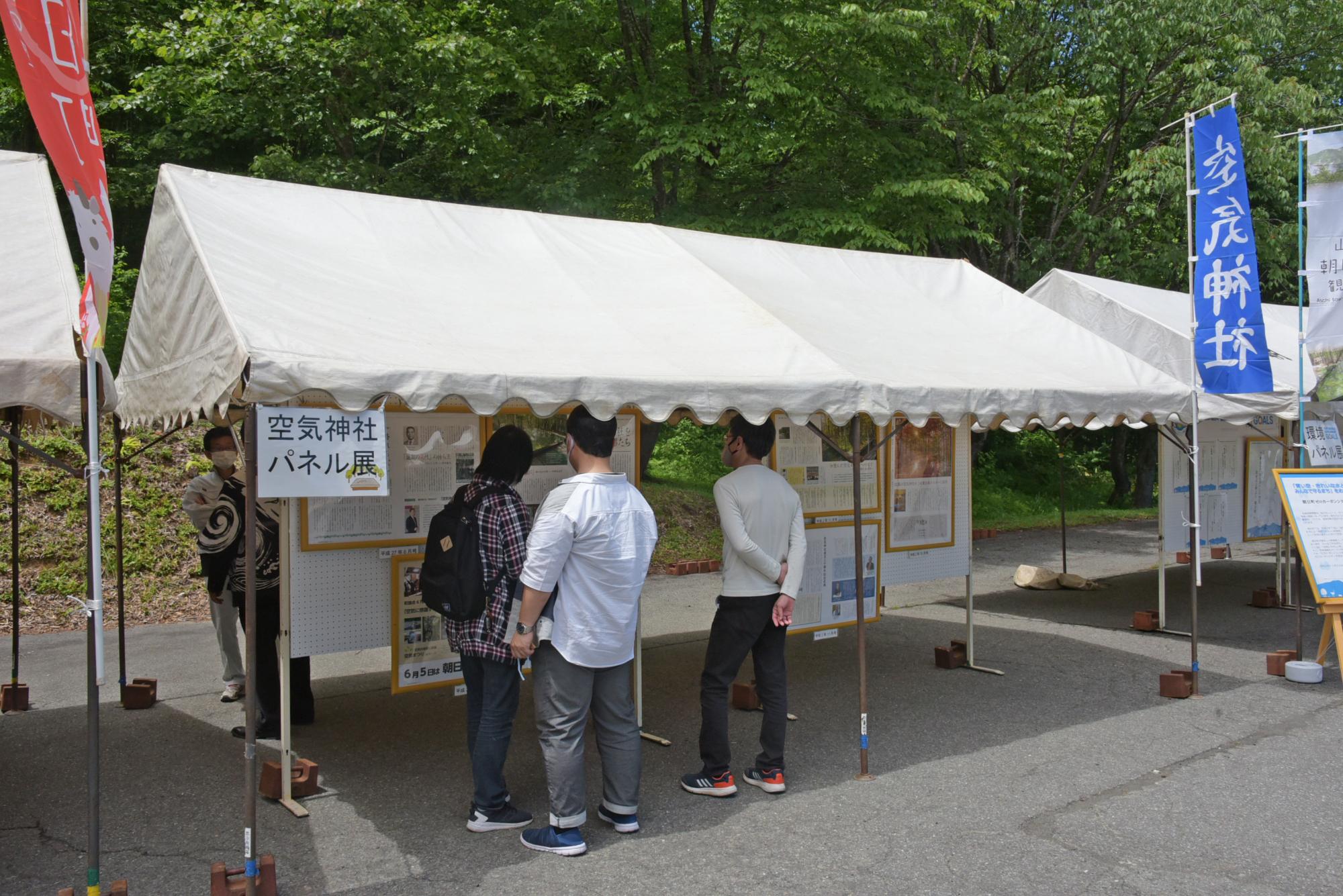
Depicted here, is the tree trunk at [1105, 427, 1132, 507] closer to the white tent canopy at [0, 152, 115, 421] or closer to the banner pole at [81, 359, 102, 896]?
the white tent canopy at [0, 152, 115, 421]

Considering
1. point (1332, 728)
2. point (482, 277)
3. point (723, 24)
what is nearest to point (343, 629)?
point (482, 277)

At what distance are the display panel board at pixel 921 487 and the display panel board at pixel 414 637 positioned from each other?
3.46 meters

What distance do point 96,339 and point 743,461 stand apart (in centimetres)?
300

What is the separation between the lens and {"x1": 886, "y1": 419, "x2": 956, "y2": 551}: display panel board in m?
7.78

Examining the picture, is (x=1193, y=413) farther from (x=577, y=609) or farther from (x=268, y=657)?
(x=268, y=657)

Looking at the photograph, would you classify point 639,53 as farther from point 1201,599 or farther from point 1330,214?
point 1201,599

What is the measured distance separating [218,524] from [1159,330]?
26.3ft

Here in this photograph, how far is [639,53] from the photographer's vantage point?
44.4 feet

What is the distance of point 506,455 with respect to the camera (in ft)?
15.5

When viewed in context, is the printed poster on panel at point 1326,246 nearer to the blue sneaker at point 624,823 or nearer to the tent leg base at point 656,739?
the tent leg base at point 656,739

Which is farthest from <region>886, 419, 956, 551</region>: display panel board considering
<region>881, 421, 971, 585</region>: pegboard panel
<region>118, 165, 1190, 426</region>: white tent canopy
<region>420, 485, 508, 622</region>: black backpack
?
<region>420, 485, 508, 622</region>: black backpack

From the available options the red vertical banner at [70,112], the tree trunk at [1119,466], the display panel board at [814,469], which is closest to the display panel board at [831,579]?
the display panel board at [814,469]

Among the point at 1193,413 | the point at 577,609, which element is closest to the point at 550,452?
the point at 577,609

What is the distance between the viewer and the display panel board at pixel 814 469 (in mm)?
6855
